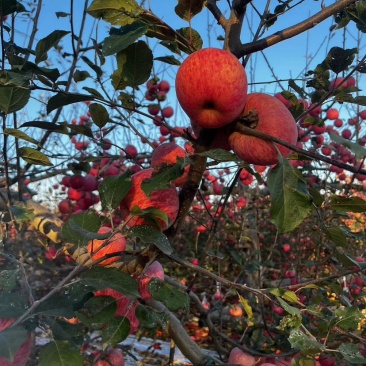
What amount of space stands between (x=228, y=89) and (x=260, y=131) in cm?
8

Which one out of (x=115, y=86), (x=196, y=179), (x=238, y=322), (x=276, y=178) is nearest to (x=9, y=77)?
(x=115, y=86)

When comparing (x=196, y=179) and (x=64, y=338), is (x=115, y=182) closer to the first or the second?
(x=196, y=179)

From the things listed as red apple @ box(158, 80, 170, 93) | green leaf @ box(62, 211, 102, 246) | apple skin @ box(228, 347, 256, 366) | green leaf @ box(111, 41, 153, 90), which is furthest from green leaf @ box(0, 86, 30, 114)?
red apple @ box(158, 80, 170, 93)

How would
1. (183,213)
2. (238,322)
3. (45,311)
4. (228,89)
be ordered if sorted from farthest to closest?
(238,322)
(183,213)
(228,89)
(45,311)

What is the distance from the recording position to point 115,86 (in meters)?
0.81

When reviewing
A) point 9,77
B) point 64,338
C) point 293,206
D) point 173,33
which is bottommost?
point 64,338

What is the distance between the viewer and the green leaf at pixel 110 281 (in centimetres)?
56

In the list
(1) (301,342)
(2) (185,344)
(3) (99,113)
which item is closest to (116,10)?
(3) (99,113)

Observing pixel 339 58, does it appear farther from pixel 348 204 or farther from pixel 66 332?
pixel 66 332

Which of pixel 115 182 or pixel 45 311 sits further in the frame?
pixel 115 182

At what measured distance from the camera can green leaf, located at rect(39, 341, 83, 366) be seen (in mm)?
513

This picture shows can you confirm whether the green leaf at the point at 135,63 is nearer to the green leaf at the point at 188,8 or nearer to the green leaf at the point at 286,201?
the green leaf at the point at 188,8

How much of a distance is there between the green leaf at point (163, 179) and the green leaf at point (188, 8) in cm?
28

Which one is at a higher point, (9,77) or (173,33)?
(173,33)
